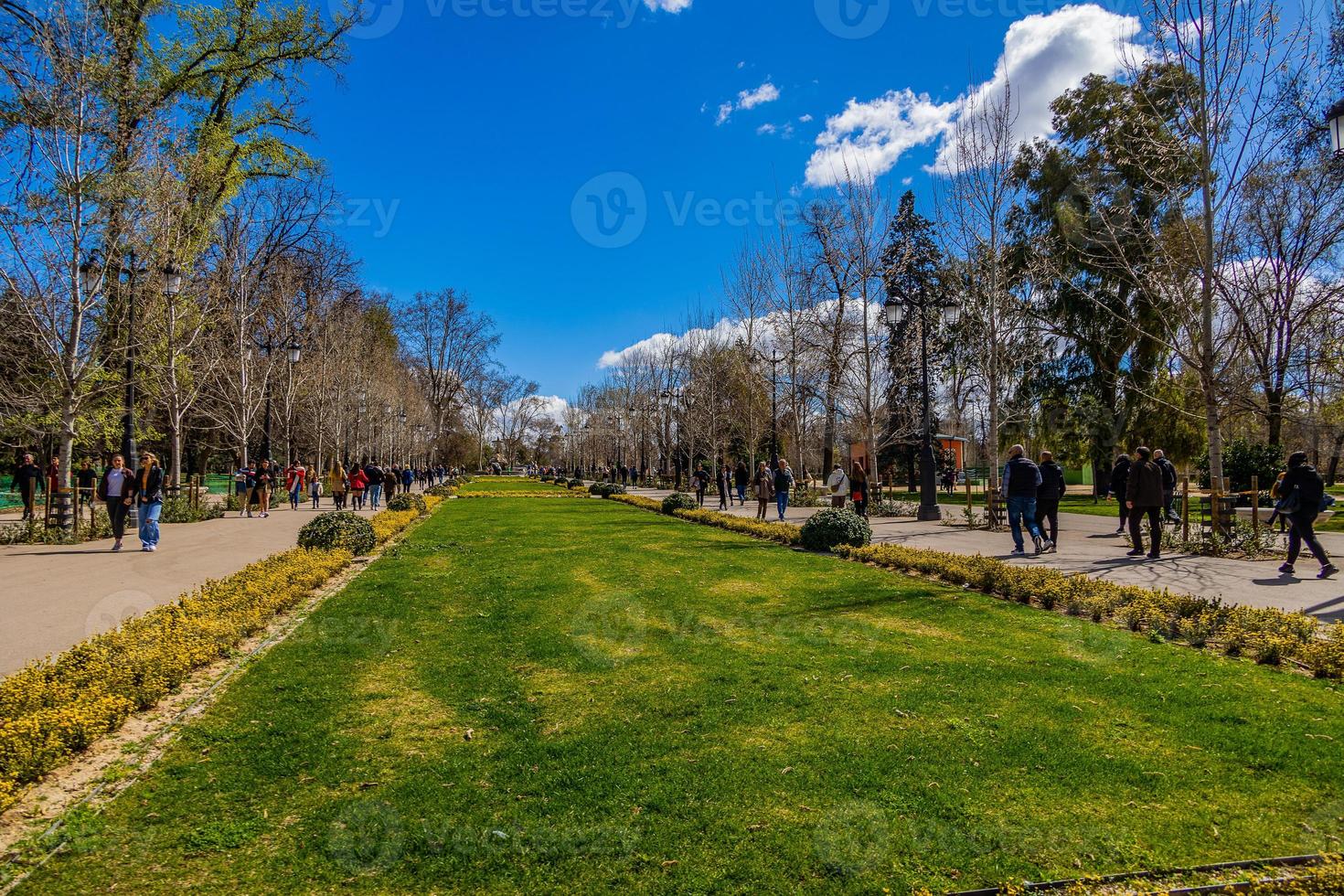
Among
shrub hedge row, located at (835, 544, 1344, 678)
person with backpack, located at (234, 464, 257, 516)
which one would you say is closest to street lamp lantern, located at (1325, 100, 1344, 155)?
shrub hedge row, located at (835, 544, 1344, 678)

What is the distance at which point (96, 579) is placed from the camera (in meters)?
10.2

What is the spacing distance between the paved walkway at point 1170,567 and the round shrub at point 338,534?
10.0m

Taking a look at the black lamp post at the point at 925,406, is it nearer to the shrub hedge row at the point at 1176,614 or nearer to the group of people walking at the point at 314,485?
the shrub hedge row at the point at 1176,614

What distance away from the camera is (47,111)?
1525 cm

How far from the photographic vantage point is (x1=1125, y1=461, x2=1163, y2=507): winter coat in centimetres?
1222

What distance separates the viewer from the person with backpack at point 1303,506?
9688 millimetres

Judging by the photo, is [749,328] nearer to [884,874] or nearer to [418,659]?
[418,659]

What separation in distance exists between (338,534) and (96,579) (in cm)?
339

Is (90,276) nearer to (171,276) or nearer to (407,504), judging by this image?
(171,276)

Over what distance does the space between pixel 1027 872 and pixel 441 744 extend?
3.12m

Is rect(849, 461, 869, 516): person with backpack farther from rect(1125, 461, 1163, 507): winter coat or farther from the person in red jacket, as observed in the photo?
the person in red jacket

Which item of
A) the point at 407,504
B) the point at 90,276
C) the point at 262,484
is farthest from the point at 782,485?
the point at 90,276

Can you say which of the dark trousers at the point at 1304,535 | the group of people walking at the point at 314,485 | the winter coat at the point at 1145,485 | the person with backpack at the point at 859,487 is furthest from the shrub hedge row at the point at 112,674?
the group of people walking at the point at 314,485

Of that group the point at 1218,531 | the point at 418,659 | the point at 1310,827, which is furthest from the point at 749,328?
the point at 1310,827
